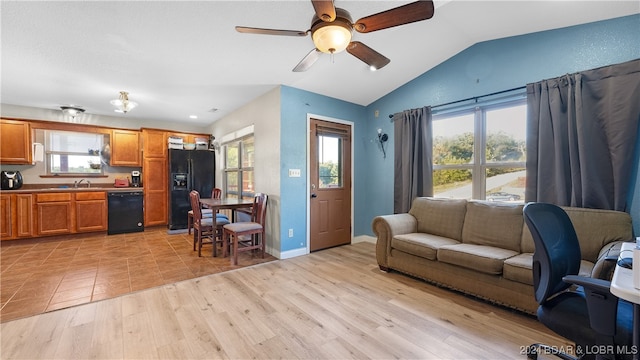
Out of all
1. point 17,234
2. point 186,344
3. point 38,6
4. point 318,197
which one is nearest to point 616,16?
point 318,197

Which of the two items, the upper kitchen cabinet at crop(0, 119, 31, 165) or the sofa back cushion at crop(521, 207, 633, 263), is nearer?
the sofa back cushion at crop(521, 207, 633, 263)

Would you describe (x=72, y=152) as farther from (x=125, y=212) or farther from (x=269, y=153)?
(x=269, y=153)

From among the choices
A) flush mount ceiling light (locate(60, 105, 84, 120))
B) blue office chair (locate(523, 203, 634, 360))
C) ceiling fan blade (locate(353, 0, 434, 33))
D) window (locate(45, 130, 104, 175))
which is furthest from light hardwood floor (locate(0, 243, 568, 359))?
window (locate(45, 130, 104, 175))

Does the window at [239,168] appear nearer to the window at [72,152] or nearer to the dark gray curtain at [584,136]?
the window at [72,152]

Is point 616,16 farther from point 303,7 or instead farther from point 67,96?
point 67,96

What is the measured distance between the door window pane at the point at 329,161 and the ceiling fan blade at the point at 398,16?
2.36m

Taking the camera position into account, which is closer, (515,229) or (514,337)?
(514,337)

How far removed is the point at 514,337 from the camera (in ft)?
6.17

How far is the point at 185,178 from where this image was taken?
555 centimetres

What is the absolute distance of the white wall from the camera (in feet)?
12.3

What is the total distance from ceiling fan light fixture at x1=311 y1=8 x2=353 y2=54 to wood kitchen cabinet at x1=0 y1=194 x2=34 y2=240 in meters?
5.82

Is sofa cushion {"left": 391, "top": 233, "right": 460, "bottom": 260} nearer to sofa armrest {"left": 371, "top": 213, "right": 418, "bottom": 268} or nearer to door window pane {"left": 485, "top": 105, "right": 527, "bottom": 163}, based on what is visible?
sofa armrest {"left": 371, "top": 213, "right": 418, "bottom": 268}

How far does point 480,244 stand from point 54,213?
22.5 ft

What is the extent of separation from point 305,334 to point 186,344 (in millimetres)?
844
